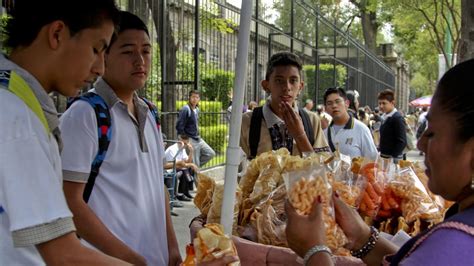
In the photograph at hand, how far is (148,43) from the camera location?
226 cm

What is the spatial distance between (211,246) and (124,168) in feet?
2.15

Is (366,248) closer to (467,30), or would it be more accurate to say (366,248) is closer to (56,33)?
(56,33)

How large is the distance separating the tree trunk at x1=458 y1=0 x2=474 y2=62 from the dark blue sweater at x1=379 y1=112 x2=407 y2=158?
2.19 meters

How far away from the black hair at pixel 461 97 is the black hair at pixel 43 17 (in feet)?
3.40

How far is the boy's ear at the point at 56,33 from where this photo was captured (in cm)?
132

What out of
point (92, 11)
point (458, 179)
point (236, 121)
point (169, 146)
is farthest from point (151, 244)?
point (169, 146)

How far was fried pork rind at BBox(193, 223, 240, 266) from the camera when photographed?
1472mm

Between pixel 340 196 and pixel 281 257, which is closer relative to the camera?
pixel 281 257

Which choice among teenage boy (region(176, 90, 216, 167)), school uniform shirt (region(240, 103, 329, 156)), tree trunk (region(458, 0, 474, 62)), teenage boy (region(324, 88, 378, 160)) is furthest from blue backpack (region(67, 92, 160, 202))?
teenage boy (region(176, 90, 216, 167))

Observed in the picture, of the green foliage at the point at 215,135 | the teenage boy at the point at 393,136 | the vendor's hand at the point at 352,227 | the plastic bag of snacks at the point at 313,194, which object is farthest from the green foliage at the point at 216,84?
the plastic bag of snacks at the point at 313,194

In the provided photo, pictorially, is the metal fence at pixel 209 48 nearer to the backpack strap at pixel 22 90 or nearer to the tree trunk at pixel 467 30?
the tree trunk at pixel 467 30

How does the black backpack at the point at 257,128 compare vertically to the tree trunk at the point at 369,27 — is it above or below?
below

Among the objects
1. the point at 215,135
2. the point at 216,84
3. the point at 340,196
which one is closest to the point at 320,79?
the point at 216,84

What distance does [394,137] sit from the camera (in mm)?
7480
